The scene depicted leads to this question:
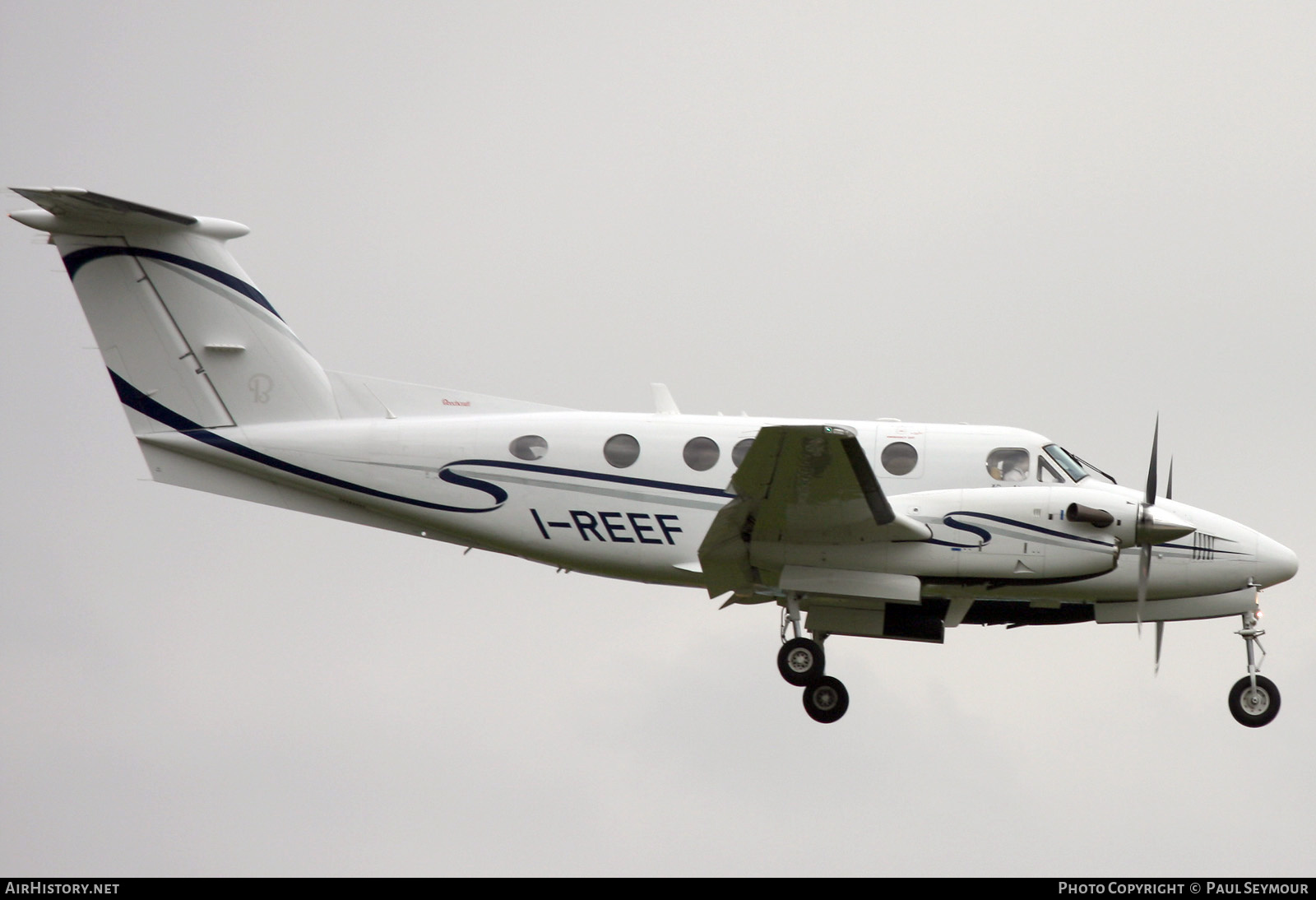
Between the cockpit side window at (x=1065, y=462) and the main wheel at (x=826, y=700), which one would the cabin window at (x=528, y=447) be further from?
the cockpit side window at (x=1065, y=462)

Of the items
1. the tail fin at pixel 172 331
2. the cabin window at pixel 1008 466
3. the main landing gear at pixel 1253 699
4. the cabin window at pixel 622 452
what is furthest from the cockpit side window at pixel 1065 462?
the tail fin at pixel 172 331

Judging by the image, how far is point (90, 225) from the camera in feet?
61.4

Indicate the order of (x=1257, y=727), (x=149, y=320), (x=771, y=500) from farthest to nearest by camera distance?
(x=149, y=320), (x=1257, y=727), (x=771, y=500)

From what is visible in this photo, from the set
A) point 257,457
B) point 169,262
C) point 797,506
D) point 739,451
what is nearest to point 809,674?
point 797,506

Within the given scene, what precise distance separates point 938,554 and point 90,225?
461 inches

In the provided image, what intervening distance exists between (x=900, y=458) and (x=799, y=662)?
2.83 metres

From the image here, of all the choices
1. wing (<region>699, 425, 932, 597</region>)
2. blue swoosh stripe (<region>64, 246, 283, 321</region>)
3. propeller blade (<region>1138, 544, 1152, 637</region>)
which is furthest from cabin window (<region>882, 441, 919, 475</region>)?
blue swoosh stripe (<region>64, 246, 283, 321</region>)

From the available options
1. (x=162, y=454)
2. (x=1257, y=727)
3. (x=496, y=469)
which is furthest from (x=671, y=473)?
(x=1257, y=727)

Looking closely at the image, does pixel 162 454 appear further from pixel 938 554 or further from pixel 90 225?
pixel 938 554

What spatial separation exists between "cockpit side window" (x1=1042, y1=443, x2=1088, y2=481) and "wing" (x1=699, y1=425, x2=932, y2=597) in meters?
2.04

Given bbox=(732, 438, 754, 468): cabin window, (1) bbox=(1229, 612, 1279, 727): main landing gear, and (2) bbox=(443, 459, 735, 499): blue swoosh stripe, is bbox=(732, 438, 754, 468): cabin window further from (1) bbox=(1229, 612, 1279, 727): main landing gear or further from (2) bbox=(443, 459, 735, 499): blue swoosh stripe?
(1) bbox=(1229, 612, 1279, 727): main landing gear

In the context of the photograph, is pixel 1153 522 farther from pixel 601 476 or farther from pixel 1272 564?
pixel 601 476

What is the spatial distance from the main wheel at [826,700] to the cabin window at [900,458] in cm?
277

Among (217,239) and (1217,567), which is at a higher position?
(217,239)
